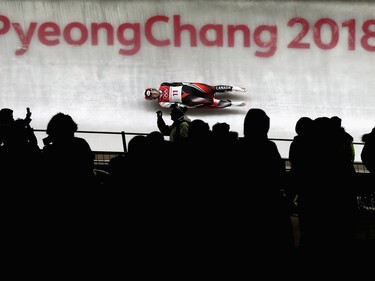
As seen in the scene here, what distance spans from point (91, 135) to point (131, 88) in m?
1.36

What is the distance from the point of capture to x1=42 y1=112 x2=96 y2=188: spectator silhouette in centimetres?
271

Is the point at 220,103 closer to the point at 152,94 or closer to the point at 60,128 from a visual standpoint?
the point at 152,94

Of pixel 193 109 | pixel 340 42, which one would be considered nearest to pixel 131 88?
pixel 193 109

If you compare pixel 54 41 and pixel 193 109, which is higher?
pixel 54 41

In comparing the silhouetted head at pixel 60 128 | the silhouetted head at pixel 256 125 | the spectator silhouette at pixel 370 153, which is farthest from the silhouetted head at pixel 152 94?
the silhouetted head at pixel 256 125


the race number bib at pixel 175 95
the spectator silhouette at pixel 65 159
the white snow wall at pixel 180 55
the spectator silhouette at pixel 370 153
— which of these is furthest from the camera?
the white snow wall at pixel 180 55

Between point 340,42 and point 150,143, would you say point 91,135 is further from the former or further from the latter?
point 150,143

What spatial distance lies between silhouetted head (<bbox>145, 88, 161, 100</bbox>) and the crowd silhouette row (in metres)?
4.91

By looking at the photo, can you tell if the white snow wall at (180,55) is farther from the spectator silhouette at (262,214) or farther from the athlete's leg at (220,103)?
the spectator silhouette at (262,214)

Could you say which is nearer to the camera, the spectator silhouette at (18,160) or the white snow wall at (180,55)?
the spectator silhouette at (18,160)

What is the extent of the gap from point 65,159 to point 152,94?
5207 mm

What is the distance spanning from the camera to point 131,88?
338 inches

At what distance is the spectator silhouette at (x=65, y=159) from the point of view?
8.87 ft

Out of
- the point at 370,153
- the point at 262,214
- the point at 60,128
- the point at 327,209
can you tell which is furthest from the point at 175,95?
the point at 262,214
